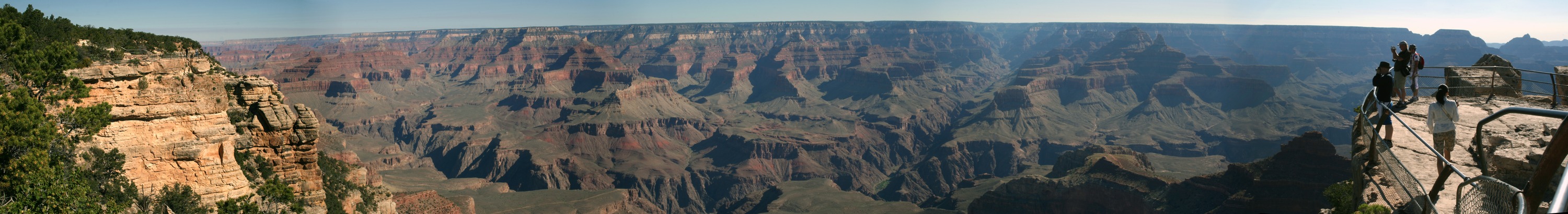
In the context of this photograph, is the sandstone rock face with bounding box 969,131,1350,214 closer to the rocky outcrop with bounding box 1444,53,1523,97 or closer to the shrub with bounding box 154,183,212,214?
the rocky outcrop with bounding box 1444,53,1523,97

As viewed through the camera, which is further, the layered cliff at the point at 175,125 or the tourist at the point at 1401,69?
the layered cliff at the point at 175,125

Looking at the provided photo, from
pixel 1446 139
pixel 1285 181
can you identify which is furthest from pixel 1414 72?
pixel 1285 181

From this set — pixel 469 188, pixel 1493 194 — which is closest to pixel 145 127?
pixel 1493 194

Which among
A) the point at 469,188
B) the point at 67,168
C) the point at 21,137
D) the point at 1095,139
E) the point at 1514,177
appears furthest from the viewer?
the point at 1095,139

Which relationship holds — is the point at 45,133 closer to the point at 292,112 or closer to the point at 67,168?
the point at 67,168

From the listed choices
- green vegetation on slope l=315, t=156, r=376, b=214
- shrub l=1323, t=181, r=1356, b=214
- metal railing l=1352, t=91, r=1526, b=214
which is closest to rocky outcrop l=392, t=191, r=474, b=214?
green vegetation on slope l=315, t=156, r=376, b=214

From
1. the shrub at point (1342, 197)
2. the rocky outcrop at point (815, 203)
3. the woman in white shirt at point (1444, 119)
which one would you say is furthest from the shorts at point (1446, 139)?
the rocky outcrop at point (815, 203)

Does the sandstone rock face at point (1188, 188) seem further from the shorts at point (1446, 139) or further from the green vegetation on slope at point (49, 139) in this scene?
the green vegetation on slope at point (49, 139)
